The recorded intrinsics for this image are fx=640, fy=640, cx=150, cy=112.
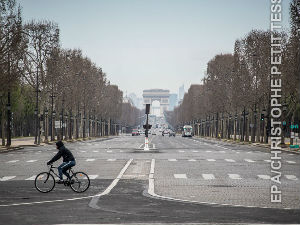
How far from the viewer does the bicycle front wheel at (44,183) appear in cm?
1967

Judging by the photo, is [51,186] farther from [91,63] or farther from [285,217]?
[91,63]

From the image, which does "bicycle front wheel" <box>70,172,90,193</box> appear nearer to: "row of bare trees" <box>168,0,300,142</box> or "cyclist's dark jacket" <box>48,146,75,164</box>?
"cyclist's dark jacket" <box>48,146,75,164</box>

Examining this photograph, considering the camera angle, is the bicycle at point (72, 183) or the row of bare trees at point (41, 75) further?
the row of bare trees at point (41, 75)

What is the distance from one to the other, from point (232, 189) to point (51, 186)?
5.80 meters

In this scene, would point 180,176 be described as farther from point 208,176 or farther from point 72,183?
point 72,183

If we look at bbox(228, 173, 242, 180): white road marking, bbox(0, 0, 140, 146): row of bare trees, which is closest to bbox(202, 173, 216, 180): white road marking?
bbox(228, 173, 242, 180): white road marking

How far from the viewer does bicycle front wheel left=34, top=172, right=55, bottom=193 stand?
19672 millimetres

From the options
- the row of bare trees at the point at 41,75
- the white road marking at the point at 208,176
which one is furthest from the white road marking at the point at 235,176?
the row of bare trees at the point at 41,75

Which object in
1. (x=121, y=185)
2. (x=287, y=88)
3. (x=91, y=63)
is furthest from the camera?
(x=91, y=63)

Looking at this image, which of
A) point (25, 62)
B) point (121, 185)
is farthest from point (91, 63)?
point (121, 185)

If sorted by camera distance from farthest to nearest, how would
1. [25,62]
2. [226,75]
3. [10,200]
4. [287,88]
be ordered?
[226,75], [25,62], [287,88], [10,200]

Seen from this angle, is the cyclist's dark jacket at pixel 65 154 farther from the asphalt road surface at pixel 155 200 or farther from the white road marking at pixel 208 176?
the white road marking at pixel 208 176

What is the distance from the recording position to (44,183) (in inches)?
792

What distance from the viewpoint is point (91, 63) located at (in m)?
111
